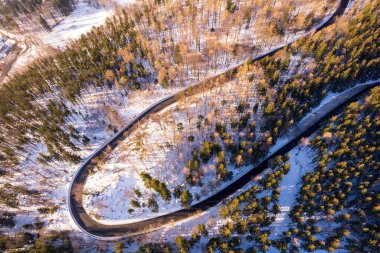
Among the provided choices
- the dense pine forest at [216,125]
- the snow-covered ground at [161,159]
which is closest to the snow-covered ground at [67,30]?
the dense pine forest at [216,125]

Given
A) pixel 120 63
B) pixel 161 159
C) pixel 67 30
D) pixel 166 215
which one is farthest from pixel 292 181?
pixel 67 30

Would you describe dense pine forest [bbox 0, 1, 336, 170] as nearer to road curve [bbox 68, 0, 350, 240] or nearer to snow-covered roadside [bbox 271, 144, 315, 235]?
road curve [bbox 68, 0, 350, 240]

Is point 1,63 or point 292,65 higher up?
point 1,63

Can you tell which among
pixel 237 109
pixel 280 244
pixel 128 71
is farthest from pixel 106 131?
pixel 280 244

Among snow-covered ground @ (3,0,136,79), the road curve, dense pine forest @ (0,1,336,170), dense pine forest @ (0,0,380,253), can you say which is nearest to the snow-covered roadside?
dense pine forest @ (0,0,380,253)

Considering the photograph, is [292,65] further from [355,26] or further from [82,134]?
[82,134]

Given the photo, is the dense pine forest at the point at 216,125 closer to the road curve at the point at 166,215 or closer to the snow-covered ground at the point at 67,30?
the road curve at the point at 166,215
